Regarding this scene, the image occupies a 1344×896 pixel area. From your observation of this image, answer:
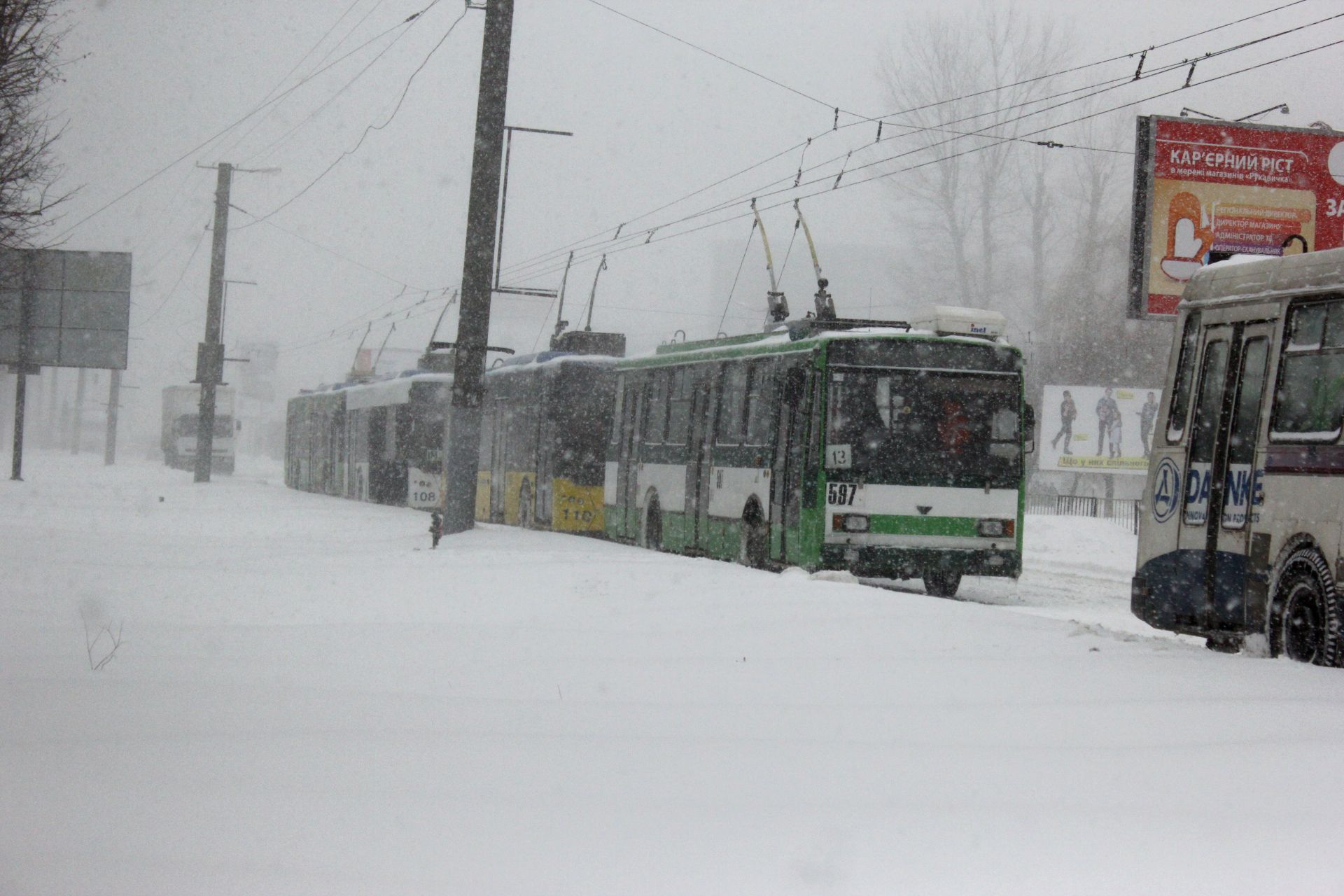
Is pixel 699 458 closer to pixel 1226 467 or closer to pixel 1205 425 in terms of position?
pixel 1205 425

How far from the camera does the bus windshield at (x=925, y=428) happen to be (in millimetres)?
16469

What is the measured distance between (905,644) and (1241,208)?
20.3m

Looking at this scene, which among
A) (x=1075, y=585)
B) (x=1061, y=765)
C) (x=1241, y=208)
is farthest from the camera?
(x=1241, y=208)

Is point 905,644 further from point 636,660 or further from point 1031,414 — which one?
point 1031,414

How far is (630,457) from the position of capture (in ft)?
74.9

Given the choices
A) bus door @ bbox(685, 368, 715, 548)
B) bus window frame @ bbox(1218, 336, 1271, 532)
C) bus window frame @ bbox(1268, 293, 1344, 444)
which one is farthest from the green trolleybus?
bus window frame @ bbox(1268, 293, 1344, 444)

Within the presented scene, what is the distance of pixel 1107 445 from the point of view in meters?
44.2

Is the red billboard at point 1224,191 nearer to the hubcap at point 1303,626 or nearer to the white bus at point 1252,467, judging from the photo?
the white bus at point 1252,467

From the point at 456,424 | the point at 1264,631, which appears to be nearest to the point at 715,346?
the point at 456,424

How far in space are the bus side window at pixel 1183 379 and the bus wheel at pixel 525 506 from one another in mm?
15581

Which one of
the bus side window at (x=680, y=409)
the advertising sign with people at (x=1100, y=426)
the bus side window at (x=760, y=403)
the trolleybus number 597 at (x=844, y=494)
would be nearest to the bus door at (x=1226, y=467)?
the trolleybus number 597 at (x=844, y=494)

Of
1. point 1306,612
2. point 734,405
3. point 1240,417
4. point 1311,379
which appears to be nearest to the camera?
point 1306,612

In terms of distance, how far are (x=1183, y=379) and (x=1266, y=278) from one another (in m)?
1.42

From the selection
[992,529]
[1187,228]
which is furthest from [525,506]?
[1187,228]
